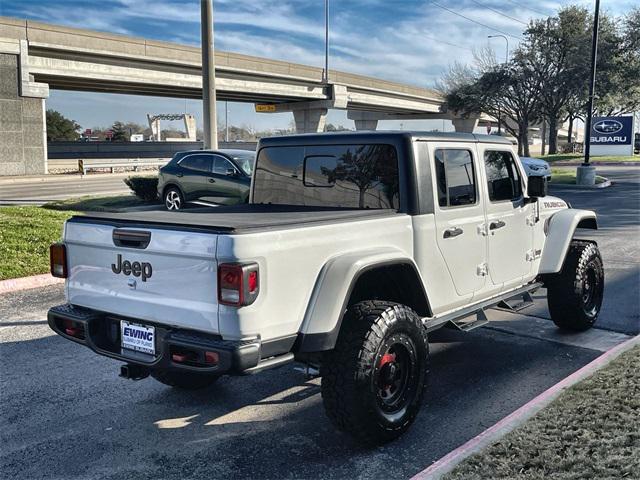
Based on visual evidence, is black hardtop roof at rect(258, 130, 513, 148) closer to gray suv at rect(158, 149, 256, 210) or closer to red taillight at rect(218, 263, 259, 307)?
red taillight at rect(218, 263, 259, 307)

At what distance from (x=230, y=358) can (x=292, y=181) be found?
213 cm

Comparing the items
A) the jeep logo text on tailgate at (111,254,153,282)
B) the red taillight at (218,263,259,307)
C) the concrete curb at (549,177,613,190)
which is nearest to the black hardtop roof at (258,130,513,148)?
the red taillight at (218,263,259,307)

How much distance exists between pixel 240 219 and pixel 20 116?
117 feet

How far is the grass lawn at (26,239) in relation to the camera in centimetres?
858

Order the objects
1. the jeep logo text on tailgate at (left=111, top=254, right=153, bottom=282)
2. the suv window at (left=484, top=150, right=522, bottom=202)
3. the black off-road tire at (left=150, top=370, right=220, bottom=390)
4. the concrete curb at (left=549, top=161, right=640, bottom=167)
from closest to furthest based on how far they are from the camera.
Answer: the jeep logo text on tailgate at (left=111, top=254, right=153, bottom=282)
the black off-road tire at (left=150, top=370, right=220, bottom=390)
the suv window at (left=484, top=150, right=522, bottom=202)
the concrete curb at (left=549, top=161, right=640, bottom=167)

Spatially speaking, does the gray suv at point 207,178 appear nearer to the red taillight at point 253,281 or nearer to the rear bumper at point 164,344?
the rear bumper at point 164,344

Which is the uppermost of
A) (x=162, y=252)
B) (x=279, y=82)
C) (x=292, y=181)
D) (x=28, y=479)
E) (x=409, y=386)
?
(x=279, y=82)

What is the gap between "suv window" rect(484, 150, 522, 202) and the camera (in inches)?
205

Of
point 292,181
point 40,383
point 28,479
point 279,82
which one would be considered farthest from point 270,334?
point 279,82

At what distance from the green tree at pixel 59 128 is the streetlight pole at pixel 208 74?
7089cm

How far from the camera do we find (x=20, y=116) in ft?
116

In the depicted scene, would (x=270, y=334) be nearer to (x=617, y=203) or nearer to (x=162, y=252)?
(x=162, y=252)

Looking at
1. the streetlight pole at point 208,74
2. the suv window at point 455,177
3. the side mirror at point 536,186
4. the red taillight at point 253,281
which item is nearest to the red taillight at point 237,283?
the red taillight at point 253,281

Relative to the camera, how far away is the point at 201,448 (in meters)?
3.95
